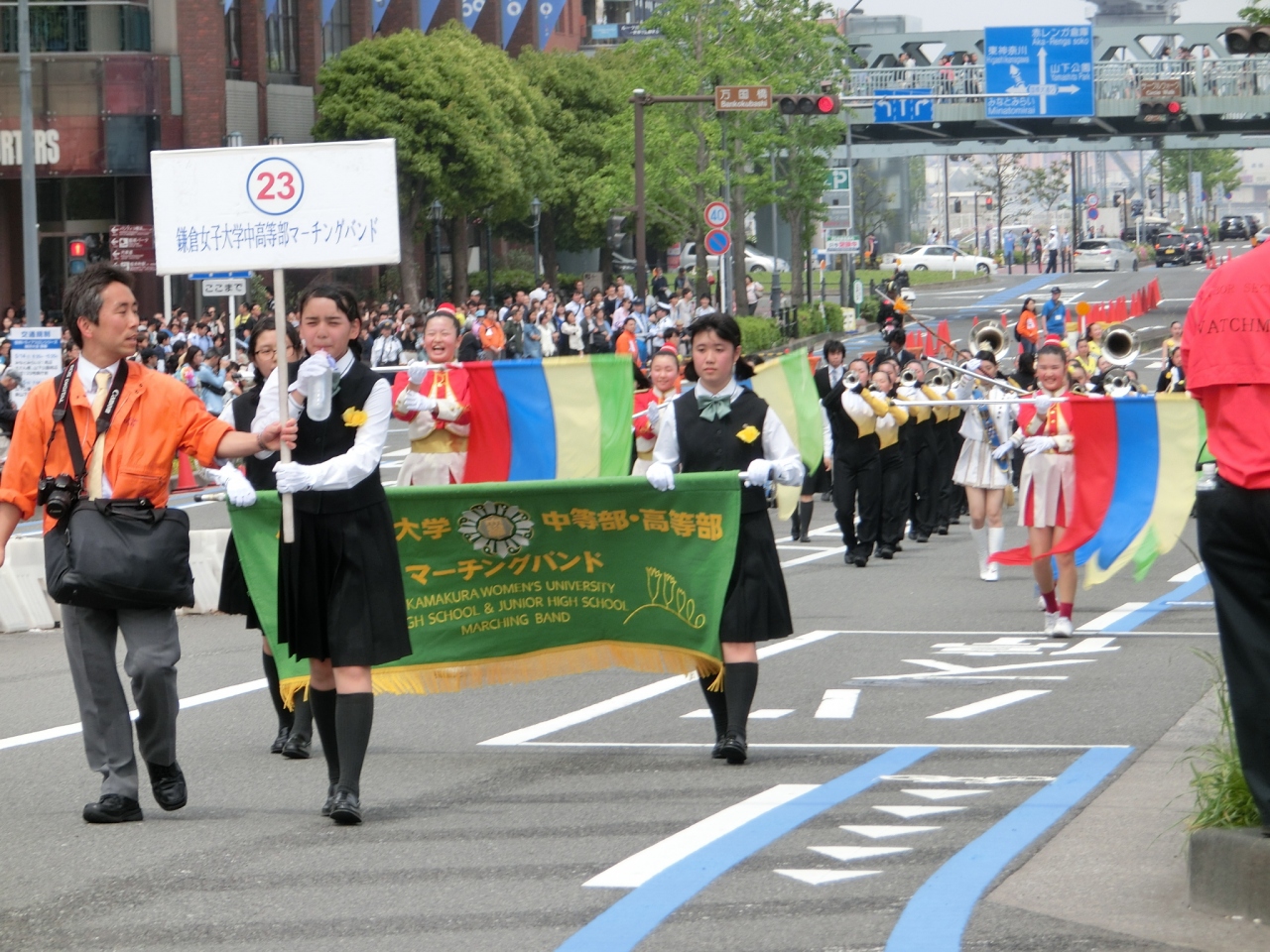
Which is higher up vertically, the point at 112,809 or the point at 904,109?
the point at 904,109

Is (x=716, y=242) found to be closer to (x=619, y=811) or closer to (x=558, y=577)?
(x=558, y=577)

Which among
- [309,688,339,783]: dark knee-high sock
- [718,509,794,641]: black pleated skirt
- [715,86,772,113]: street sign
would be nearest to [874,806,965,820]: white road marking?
[718,509,794,641]: black pleated skirt

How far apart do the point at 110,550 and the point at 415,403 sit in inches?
199

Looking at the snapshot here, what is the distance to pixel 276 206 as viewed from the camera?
760 cm

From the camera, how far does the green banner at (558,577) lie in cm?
847

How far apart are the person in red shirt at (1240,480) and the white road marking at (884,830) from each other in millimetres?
1537

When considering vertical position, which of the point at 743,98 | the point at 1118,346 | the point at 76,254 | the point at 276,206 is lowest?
the point at 1118,346

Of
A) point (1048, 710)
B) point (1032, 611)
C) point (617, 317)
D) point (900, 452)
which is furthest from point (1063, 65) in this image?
point (1048, 710)

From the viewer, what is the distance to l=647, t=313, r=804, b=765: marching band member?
8.29m

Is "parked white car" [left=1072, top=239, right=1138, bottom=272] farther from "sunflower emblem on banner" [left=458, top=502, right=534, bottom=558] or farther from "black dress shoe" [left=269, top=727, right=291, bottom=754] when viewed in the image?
"black dress shoe" [left=269, top=727, right=291, bottom=754]

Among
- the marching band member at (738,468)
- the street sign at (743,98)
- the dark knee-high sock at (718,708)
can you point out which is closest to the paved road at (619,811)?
the dark knee-high sock at (718,708)

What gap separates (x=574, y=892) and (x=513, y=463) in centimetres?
843

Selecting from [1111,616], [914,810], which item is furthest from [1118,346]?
[914,810]

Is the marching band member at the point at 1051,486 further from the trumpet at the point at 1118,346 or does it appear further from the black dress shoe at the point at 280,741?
the black dress shoe at the point at 280,741
